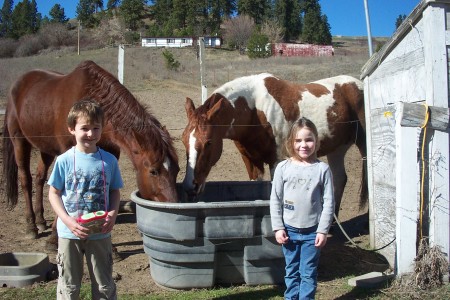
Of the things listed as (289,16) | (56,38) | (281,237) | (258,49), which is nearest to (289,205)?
(281,237)

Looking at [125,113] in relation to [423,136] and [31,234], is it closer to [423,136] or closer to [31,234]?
[31,234]

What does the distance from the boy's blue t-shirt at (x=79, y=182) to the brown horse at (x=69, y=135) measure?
43.3 inches

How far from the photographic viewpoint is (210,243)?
342 cm

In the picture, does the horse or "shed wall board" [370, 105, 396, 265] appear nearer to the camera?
"shed wall board" [370, 105, 396, 265]

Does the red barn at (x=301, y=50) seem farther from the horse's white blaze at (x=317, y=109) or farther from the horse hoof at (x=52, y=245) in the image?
the horse hoof at (x=52, y=245)

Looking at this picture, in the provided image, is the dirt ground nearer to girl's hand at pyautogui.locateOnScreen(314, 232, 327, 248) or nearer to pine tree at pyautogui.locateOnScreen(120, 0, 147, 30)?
girl's hand at pyautogui.locateOnScreen(314, 232, 327, 248)

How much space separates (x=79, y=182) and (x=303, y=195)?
1.38 metres

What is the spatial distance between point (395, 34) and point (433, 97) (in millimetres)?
801

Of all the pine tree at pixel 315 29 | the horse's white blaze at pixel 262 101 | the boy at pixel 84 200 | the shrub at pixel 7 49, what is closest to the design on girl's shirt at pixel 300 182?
the boy at pixel 84 200

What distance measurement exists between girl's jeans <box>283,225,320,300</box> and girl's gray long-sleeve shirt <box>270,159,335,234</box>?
0.07m

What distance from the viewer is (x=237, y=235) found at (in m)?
3.40

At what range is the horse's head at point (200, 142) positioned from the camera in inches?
165

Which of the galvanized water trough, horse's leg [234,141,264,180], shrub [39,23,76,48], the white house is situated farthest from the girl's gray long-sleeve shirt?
the white house

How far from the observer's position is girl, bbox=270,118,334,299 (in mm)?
2838
